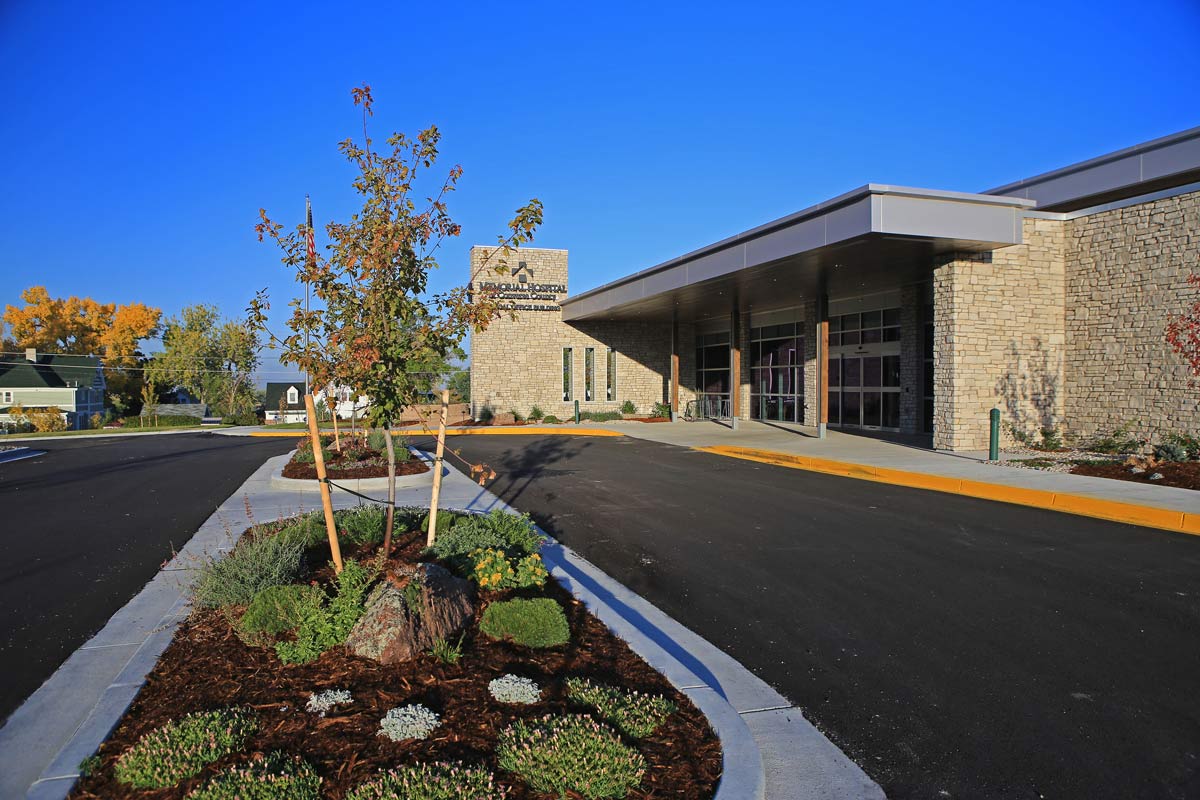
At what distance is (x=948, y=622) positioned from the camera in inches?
223

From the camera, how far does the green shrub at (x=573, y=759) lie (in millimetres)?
3119

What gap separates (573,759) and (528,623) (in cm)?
169


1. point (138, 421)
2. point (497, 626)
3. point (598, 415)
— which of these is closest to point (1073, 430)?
point (497, 626)

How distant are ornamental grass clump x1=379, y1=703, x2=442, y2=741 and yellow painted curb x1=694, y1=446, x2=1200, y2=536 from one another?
9.45 metres

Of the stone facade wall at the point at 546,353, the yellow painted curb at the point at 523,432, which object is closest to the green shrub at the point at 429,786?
the yellow painted curb at the point at 523,432

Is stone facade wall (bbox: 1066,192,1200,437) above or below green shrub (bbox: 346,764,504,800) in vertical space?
above

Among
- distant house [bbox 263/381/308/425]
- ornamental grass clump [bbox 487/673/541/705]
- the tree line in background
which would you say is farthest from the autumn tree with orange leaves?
ornamental grass clump [bbox 487/673/541/705]

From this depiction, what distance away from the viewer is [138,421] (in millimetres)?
42312

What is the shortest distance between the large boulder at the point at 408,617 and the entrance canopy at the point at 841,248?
11.7m

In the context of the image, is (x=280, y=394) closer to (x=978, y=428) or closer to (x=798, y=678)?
(x=978, y=428)

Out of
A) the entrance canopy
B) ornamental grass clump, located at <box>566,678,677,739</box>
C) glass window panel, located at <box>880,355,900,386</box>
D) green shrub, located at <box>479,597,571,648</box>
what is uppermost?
the entrance canopy

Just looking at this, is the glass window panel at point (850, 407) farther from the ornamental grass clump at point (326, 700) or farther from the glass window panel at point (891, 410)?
the ornamental grass clump at point (326, 700)

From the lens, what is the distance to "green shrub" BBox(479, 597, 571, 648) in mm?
4820

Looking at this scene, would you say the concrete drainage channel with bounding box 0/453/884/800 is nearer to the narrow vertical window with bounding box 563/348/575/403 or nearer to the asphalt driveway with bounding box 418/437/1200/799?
the asphalt driveway with bounding box 418/437/1200/799
